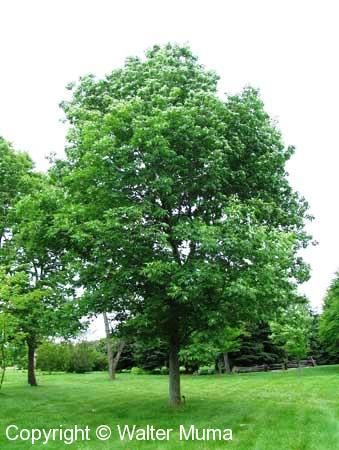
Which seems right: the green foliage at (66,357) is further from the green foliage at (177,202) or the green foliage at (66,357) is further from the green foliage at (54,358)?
the green foliage at (177,202)

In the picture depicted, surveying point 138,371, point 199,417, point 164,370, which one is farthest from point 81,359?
point 199,417

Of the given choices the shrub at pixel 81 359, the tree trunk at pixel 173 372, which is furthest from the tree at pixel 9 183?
the shrub at pixel 81 359

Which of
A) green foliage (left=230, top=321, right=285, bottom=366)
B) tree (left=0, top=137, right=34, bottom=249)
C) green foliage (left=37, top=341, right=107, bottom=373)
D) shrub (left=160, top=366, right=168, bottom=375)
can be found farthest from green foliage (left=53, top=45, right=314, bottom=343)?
green foliage (left=37, top=341, right=107, bottom=373)

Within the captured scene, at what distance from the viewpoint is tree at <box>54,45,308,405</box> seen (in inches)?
486

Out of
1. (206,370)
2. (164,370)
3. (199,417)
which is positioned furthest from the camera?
(206,370)

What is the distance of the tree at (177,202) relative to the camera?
12.3m

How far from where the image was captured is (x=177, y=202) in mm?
13836

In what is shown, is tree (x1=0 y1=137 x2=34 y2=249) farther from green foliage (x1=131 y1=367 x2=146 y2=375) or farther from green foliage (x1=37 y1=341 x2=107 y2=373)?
green foliage (x1=131 y1=367 x2=146 y2=375)

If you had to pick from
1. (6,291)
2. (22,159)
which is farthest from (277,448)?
(22,159)

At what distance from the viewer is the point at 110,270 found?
1335 cm

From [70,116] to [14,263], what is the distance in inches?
412

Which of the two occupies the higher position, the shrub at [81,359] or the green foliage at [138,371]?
the shrub at [81,359]

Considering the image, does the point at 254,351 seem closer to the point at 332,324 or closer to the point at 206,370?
the point at 206,370

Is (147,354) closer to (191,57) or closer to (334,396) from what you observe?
(334,396)
